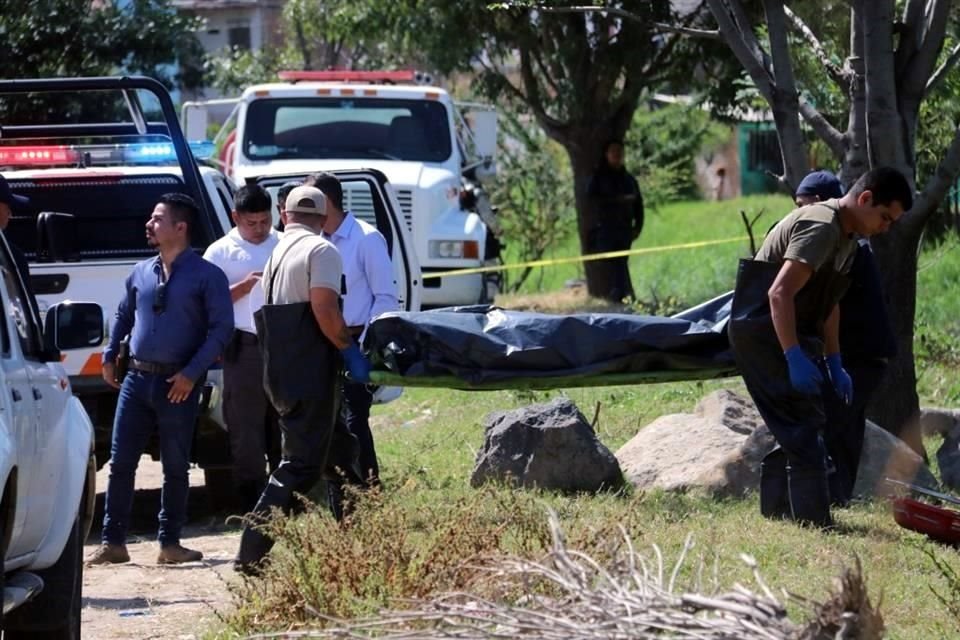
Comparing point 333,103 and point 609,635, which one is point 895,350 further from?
point 333,103

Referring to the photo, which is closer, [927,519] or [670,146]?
[927,519]

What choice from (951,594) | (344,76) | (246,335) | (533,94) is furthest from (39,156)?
(533,94)

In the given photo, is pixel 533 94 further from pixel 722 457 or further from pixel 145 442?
pixel 145 442

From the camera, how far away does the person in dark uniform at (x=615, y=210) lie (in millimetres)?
18734

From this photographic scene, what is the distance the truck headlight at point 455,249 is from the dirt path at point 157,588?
22.2 ft

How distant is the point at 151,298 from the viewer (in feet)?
27.6

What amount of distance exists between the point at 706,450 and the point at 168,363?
9.50 feet

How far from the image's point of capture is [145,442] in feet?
28.0

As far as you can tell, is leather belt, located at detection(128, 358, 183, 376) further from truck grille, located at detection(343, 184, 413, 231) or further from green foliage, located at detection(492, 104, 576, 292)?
green foliage, located at detection(492, 104, 576, 292)

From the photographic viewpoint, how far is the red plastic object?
700cm

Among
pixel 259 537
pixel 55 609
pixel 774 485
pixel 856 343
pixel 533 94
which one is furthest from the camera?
pixel 533 94

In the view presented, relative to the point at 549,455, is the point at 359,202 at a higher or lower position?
higher

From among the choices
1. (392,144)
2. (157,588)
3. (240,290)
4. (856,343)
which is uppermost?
(392,144)

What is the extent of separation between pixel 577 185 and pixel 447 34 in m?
2.80
